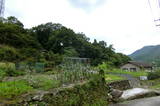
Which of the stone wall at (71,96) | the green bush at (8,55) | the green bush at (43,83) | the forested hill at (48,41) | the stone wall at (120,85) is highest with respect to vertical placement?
the forested hill at (48,41)

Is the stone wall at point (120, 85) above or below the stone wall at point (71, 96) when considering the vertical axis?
below

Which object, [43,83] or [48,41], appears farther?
[48,41]

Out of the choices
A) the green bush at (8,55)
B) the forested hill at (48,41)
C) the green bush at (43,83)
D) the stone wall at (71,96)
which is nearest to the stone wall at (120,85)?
the stone wall at (71,96)

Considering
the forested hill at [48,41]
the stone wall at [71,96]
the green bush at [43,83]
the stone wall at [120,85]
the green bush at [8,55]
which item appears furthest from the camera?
the forested hill at [48,41]

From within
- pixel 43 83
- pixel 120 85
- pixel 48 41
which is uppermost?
pixel 48 41

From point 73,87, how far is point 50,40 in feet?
79.6

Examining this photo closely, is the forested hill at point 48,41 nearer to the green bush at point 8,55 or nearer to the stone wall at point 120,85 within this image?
the green bush at point 8,55

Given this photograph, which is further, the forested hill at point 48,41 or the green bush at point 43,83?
the forested hill at point 48,41

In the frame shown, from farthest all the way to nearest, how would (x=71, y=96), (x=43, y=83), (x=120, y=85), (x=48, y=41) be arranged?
(x=48, y=41) → (x=120, y=85) → (x=43, y=83) → (x=71, y=96)

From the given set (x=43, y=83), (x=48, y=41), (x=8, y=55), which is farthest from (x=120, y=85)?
(x=48, y=41)

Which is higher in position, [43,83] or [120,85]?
[43,83]

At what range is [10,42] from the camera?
20.6 meters

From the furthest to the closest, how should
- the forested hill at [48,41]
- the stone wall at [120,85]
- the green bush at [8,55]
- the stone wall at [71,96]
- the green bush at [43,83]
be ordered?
the forested hill at [48,41] < the green bush at [8,55] < the stone wall at [120,85] < the green bush at [43,83] < the stone wall at [71,96]

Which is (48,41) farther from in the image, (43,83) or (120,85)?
(43,83)
